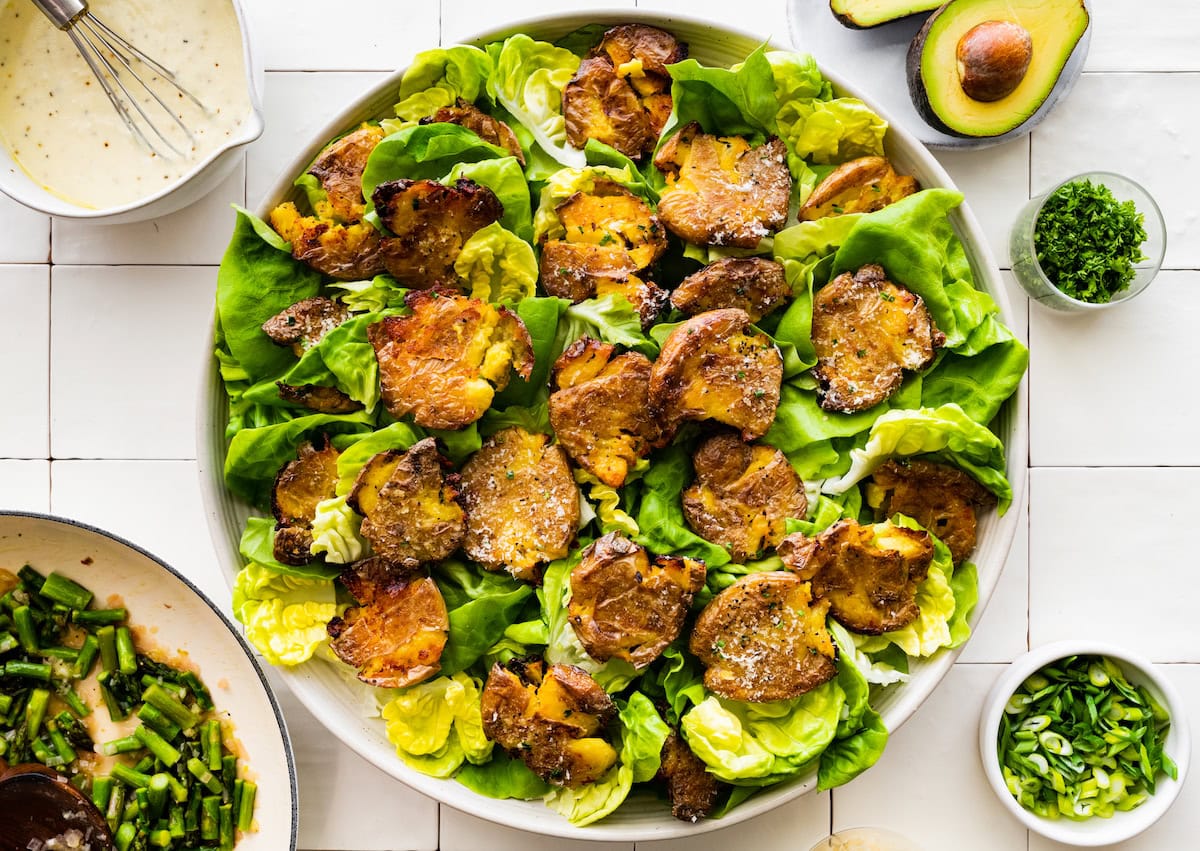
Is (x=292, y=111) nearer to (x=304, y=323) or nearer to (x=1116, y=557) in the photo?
(x=304, y=323)

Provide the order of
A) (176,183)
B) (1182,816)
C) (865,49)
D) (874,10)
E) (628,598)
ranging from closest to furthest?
Result: (628,598)
(176,183)
(874,10)
(865,49)
(1182,816)

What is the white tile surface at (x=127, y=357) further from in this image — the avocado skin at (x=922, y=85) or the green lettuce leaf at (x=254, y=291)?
the avocado skin at (x=922, y=85)

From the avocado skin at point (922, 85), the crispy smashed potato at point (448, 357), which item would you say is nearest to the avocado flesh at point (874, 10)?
the avocado skin at point (922, 85)

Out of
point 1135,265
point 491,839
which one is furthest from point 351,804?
point 1135,265

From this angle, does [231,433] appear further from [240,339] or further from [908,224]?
[908,224]

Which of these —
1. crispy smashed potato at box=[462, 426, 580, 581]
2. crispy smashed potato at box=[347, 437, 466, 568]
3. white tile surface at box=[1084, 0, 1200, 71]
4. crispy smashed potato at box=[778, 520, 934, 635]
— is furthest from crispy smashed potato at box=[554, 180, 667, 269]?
white tile surface at box=[1084, 0, 1200, 71]

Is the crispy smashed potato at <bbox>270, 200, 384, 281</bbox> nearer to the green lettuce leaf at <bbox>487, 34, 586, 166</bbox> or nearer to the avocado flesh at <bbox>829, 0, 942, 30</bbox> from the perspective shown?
the green lettuce leaf at <bbox>487, 34, 586, 166</bbox>
